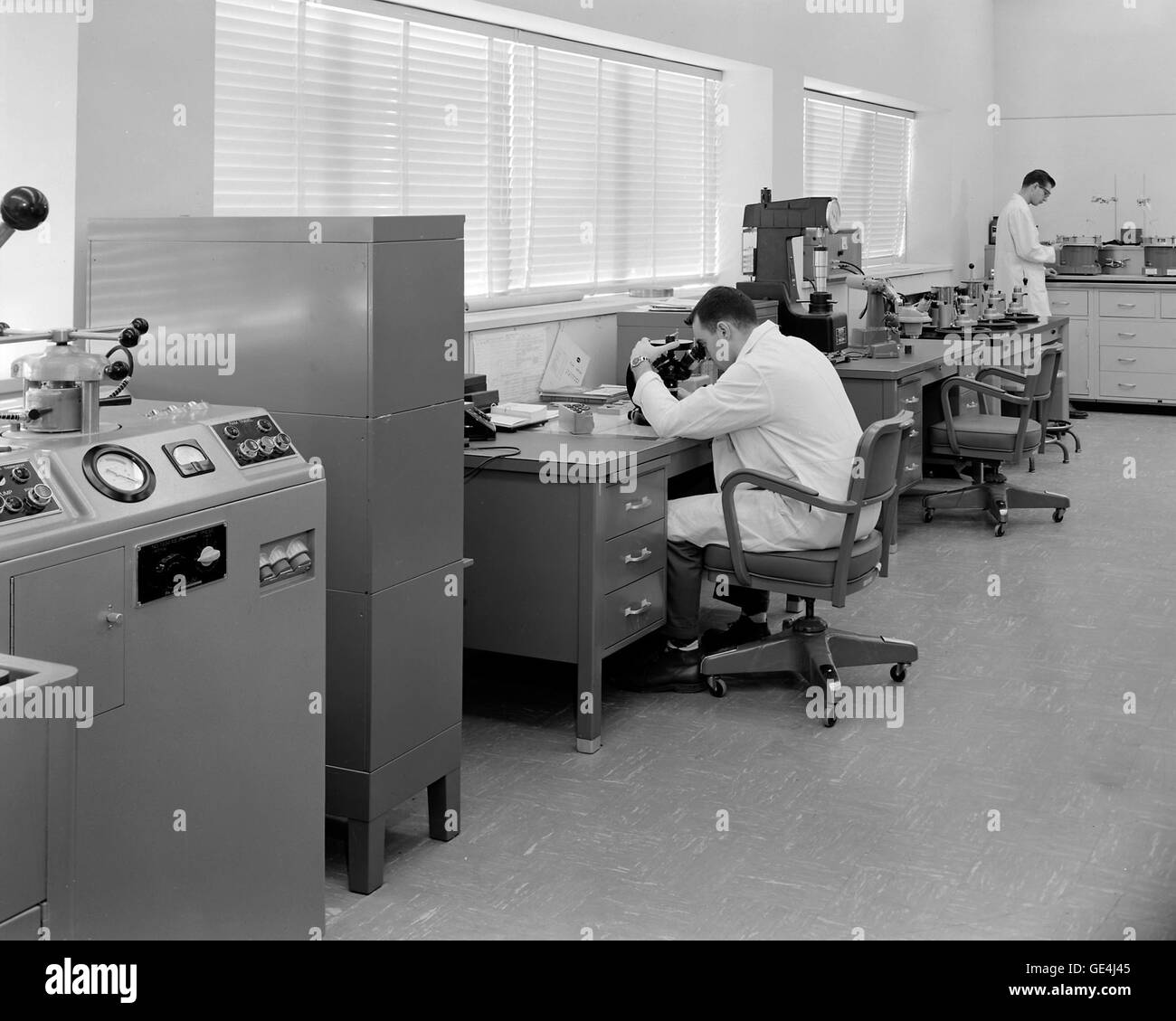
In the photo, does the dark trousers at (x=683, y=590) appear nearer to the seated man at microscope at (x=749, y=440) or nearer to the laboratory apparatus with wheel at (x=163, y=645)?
the seated man at microscope at (x=749, y=440)

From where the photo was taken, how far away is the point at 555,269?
17.6 ft

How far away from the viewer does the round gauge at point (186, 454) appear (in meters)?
2.17

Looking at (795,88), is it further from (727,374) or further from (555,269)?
(727,374)

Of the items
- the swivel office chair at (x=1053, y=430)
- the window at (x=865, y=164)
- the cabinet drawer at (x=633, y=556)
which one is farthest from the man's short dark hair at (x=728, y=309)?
the window at (x=865, y=164)

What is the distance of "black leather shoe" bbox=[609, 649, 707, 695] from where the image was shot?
13.3 feet

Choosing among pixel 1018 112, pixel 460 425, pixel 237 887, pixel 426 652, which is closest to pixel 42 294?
pixel 460 425

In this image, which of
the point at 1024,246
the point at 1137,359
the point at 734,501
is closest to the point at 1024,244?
the point at 1024,246

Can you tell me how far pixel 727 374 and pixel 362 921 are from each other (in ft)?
6.30

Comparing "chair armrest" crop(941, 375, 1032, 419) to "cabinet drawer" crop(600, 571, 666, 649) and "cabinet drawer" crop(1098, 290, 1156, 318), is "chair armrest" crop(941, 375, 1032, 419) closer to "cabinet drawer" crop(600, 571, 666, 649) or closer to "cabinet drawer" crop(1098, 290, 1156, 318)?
"cabinet drawer" crop(600, 571, 666, 649)

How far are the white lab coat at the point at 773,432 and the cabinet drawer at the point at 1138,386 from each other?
6179mm

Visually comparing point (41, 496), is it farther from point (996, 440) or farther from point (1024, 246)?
point (1024, 246)

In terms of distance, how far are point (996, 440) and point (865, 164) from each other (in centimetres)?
327
